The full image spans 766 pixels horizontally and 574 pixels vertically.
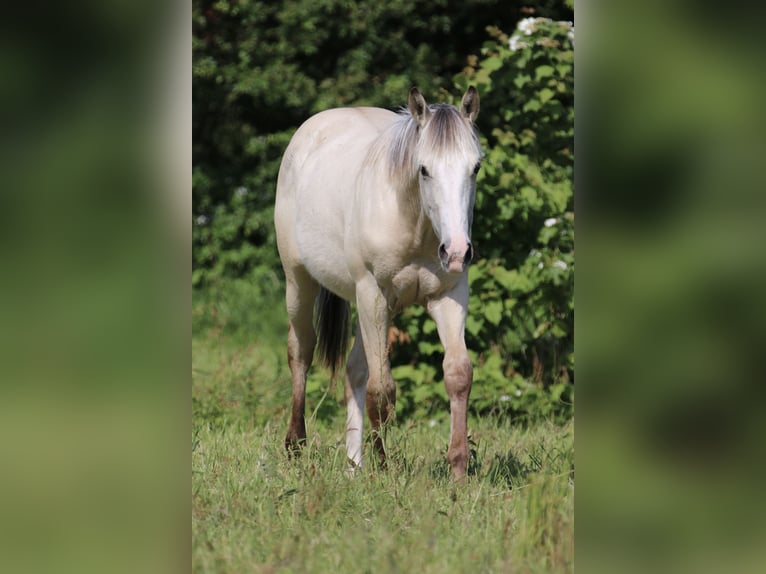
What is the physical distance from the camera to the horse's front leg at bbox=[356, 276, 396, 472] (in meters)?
4.59

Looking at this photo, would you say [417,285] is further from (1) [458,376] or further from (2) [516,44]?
(2) [516,44]

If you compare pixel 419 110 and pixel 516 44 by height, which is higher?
pixel 516 44

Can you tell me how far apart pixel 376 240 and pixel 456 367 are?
68 centimetres

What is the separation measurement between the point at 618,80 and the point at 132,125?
951 mm

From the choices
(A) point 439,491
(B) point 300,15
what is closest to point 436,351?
(A) point 439,491

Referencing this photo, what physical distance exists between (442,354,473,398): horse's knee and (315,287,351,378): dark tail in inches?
55.4

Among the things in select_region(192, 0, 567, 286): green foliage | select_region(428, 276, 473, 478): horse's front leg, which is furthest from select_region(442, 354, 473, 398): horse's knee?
select_region(192, 0, 567, 286): green foliage

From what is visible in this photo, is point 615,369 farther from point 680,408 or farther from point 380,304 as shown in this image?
point 380,304

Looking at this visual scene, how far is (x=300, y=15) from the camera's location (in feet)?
32.2

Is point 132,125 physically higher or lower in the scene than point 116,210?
higher

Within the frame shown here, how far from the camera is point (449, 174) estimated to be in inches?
158

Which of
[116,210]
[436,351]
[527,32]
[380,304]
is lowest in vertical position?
[436,351]

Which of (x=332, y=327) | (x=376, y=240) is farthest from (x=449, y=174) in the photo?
Answer: (x=332, y=327)

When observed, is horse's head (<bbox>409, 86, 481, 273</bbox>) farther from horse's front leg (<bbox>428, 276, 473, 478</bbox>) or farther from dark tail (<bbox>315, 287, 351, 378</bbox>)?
dark tail (<bbox>315, 287, 351, 378</bbox>)
